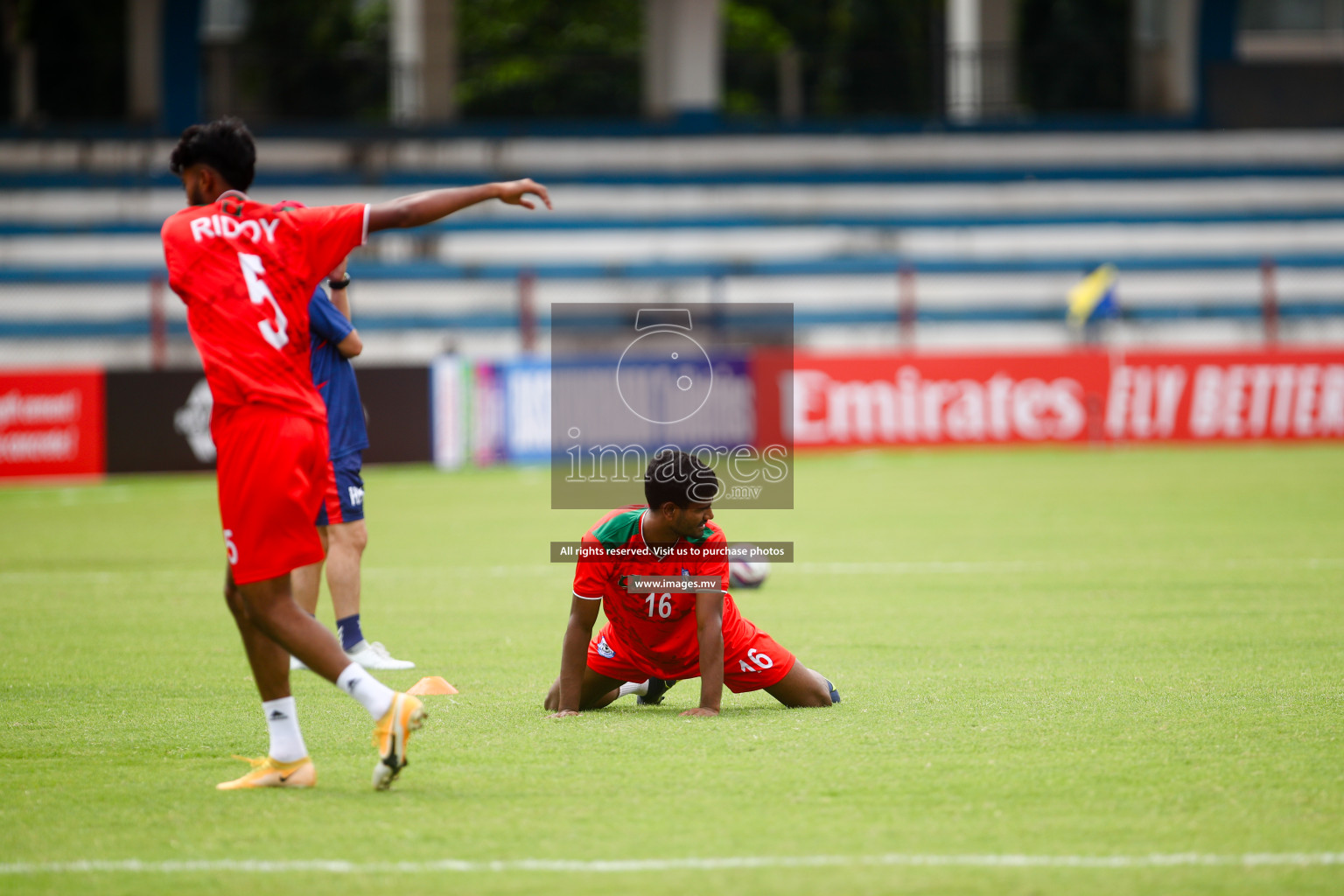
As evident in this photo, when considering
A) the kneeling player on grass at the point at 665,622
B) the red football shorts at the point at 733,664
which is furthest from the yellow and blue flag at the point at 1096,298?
the red football shorts at the point at 733,664

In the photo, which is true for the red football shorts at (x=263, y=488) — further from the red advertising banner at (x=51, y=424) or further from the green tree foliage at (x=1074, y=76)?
the green tree foliage at (x=1074, y=76)

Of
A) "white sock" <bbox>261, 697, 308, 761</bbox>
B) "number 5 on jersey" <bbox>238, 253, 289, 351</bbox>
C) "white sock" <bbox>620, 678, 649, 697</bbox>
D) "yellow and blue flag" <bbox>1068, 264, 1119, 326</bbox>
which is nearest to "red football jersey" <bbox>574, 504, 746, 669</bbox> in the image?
"white sock" <bbox>620, 678, 649, 697</bbox>

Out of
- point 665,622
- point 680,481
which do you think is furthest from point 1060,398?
point 680,481

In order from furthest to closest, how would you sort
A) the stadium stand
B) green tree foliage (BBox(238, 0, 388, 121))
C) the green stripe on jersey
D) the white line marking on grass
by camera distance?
green tree foliage (BBox(238, 0, 388, 121)) < the stadium stand < the green stripe on jersey < the white line marking on grass

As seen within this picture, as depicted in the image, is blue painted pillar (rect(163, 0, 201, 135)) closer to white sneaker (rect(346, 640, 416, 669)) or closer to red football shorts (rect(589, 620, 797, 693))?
white sneaker (rect(346, 640, 416, 669))

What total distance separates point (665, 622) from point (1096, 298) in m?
21.5

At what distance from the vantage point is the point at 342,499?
707 centimetres

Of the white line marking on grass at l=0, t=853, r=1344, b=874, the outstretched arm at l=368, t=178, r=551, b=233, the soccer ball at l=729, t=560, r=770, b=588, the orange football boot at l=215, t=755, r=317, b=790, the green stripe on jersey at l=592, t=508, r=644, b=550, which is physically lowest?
the soccer ball at l=729, t=560, r=770, b=588

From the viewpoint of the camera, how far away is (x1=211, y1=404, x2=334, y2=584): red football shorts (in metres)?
4.41

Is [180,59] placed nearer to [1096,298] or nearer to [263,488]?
[1096,298]

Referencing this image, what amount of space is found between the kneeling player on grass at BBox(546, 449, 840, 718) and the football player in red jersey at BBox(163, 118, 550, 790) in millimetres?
1172

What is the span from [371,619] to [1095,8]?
3673 cm

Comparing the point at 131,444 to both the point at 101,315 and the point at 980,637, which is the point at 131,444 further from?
the point at 980,637

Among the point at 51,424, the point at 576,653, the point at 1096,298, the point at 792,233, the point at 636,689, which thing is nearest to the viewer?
the point at 576,653
